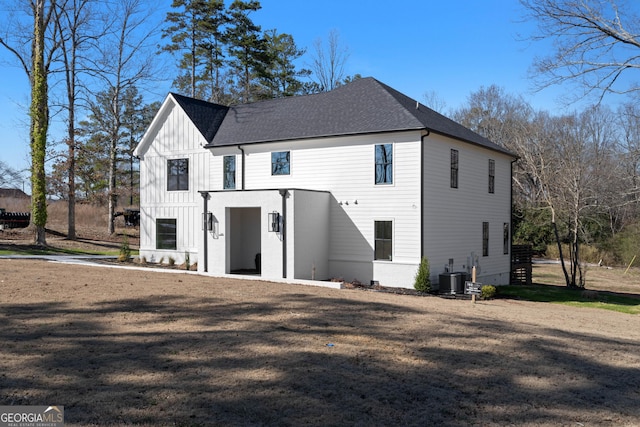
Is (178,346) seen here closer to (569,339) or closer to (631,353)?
(569,339)

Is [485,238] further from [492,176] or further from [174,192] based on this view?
[174,192]

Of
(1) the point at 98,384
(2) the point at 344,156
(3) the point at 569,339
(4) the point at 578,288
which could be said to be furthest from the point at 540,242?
(1) the point at 98,384

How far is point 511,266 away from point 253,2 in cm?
3081

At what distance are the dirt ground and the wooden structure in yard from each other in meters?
14.9

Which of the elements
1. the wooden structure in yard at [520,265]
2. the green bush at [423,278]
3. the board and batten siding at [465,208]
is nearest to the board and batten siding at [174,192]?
the green bush at [423,278]

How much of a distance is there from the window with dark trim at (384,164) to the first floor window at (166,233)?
10.4 meters

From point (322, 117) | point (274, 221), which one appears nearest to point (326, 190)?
point (274, 221)

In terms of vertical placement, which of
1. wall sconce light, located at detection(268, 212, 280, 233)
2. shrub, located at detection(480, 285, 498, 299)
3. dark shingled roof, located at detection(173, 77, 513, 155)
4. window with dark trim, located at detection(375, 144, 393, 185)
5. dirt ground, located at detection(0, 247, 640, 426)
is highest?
dark shingled roof, located at detection(173, 77, 513, 155)

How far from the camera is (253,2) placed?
45.3m

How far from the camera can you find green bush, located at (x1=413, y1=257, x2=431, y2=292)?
19.2m

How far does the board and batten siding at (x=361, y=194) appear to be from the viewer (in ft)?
65.8

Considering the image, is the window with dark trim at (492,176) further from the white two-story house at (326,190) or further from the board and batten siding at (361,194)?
the board and batten siding at (361,194)

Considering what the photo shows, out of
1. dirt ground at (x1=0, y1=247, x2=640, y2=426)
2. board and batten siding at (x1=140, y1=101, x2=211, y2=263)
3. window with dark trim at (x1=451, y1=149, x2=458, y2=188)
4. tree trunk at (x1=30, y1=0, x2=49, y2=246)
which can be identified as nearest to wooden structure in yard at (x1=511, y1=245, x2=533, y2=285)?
window with dark trim at (x1=451, y1=149, x2=458, y2=188)

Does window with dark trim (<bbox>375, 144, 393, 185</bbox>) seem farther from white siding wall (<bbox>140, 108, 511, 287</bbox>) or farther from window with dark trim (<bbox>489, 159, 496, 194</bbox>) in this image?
window with dark trim (<bbox>489, 159, 496, 194</bbox>)
